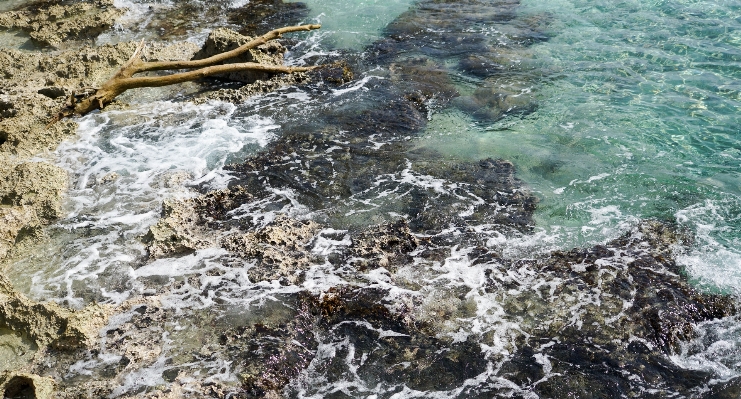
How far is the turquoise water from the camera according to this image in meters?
6.23

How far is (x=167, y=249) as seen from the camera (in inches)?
232

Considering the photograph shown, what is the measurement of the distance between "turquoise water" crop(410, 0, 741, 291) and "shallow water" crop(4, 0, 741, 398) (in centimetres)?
3

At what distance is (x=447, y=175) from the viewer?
276 inches

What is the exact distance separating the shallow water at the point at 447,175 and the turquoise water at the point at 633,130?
0.03 metres

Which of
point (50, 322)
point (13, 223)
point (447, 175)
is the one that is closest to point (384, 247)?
point (447, 175)

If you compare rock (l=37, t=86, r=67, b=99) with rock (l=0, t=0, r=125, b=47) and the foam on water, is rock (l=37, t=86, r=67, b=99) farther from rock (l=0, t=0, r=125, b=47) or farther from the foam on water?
rock (l=0, t=0, r=125, b=47)

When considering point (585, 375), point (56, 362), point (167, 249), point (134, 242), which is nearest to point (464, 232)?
point (585, 375)

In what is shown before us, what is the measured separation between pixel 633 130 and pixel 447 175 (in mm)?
2724

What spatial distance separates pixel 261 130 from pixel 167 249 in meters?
2.61

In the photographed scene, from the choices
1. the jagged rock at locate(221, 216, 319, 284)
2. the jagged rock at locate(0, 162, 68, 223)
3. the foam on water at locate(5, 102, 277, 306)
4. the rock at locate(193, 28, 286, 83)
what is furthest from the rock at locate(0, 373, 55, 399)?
the rock at locate(193, 28, 286, 83)

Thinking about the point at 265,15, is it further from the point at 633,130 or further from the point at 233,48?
the point at 633,130

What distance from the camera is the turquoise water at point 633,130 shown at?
6.23 m

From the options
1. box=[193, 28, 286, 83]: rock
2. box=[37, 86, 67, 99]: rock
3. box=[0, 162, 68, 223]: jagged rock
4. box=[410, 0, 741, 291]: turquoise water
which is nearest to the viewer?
box=[410, 0, 741, 291]: turquoise water

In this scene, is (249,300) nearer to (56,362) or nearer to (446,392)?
(56,362)
